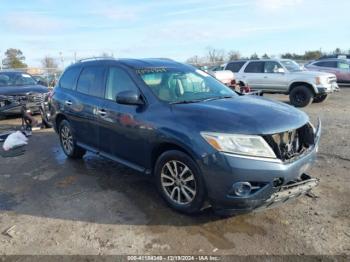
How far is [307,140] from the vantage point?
424cm

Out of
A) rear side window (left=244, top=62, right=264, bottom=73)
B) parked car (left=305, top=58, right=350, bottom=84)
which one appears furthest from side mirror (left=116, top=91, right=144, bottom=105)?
parked car (left=305, top=58, right=350, bottom=84)

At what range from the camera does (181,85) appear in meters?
4.97

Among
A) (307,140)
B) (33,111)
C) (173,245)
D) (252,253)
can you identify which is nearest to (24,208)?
(173,245)

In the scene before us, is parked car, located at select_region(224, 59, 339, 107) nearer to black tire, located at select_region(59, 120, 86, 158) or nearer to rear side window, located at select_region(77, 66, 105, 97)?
black tire, located at select_region(59, 120, 86, 158)

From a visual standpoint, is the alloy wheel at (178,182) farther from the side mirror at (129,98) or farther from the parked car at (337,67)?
the parked car at (337,67)

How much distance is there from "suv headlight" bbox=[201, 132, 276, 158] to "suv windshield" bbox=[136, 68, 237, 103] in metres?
1.05

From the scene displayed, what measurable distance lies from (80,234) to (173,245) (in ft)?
3.36

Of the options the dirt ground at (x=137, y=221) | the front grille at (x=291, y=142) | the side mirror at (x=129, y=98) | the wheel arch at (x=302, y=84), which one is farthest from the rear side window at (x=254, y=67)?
the side mirror at (x=129, y=98)

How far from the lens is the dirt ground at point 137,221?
11.9ft

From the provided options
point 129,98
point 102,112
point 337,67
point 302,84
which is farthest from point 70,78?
point 337,67

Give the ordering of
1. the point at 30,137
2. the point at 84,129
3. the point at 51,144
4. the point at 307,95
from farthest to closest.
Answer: the point at 307,95
the point at 30,137
the point at 51,144
the point at 84,129

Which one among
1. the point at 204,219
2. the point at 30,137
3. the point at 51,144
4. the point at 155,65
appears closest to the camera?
the point at 204,219

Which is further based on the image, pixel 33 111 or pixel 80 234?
pixel 33 111

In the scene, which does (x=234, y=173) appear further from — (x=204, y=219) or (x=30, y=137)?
(x=30, y=137)
